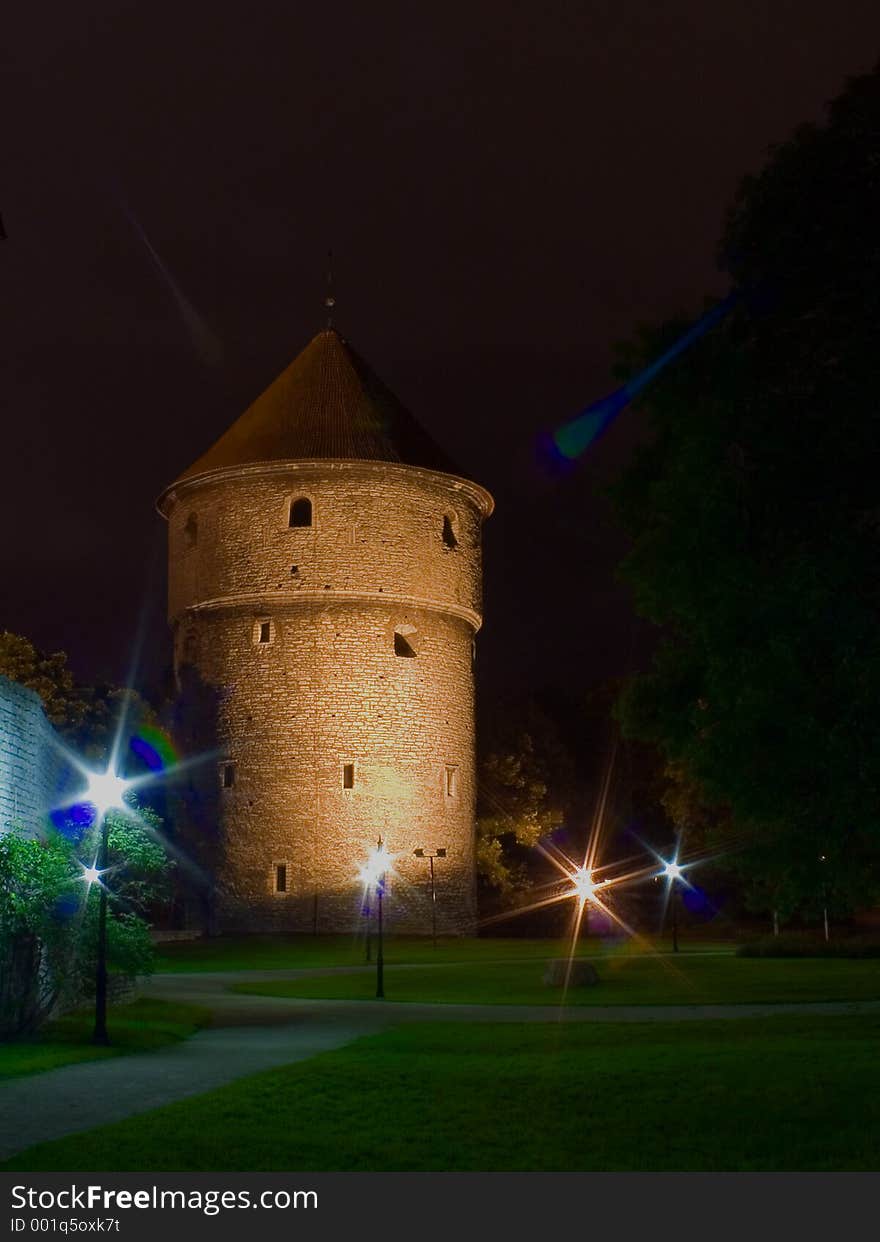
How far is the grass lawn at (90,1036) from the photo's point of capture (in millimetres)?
14367

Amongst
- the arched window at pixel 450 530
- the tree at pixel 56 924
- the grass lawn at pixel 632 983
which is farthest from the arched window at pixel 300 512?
the tree at pixel 56 924

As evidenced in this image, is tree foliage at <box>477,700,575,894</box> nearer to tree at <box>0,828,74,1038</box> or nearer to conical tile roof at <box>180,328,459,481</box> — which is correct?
conical tile roof at <box>180,328,459,481</box>

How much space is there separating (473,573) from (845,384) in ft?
101

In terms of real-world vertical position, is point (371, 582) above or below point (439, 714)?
above

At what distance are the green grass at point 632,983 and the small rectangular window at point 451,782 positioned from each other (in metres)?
13.8

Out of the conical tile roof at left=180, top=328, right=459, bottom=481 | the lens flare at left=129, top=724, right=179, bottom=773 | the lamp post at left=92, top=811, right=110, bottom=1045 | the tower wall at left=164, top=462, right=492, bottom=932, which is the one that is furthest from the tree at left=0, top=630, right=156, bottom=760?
the lamp post at left=92, top=811, right=110, bottom=1045

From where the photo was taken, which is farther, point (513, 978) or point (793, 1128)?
point (513, 978)

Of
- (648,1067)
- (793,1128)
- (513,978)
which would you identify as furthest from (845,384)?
(513,978)

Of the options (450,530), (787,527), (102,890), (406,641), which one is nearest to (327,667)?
(406,641)

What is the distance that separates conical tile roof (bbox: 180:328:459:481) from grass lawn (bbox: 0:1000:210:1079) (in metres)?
25.8

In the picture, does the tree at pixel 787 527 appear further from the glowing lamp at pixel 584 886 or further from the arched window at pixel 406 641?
the glowing lamp at pixel 584 886

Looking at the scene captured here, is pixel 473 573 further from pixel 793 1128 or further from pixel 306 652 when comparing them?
pixel 793 1128

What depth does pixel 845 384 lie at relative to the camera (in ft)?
55.0

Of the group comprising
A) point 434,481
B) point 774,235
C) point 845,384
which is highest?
point 434,481
